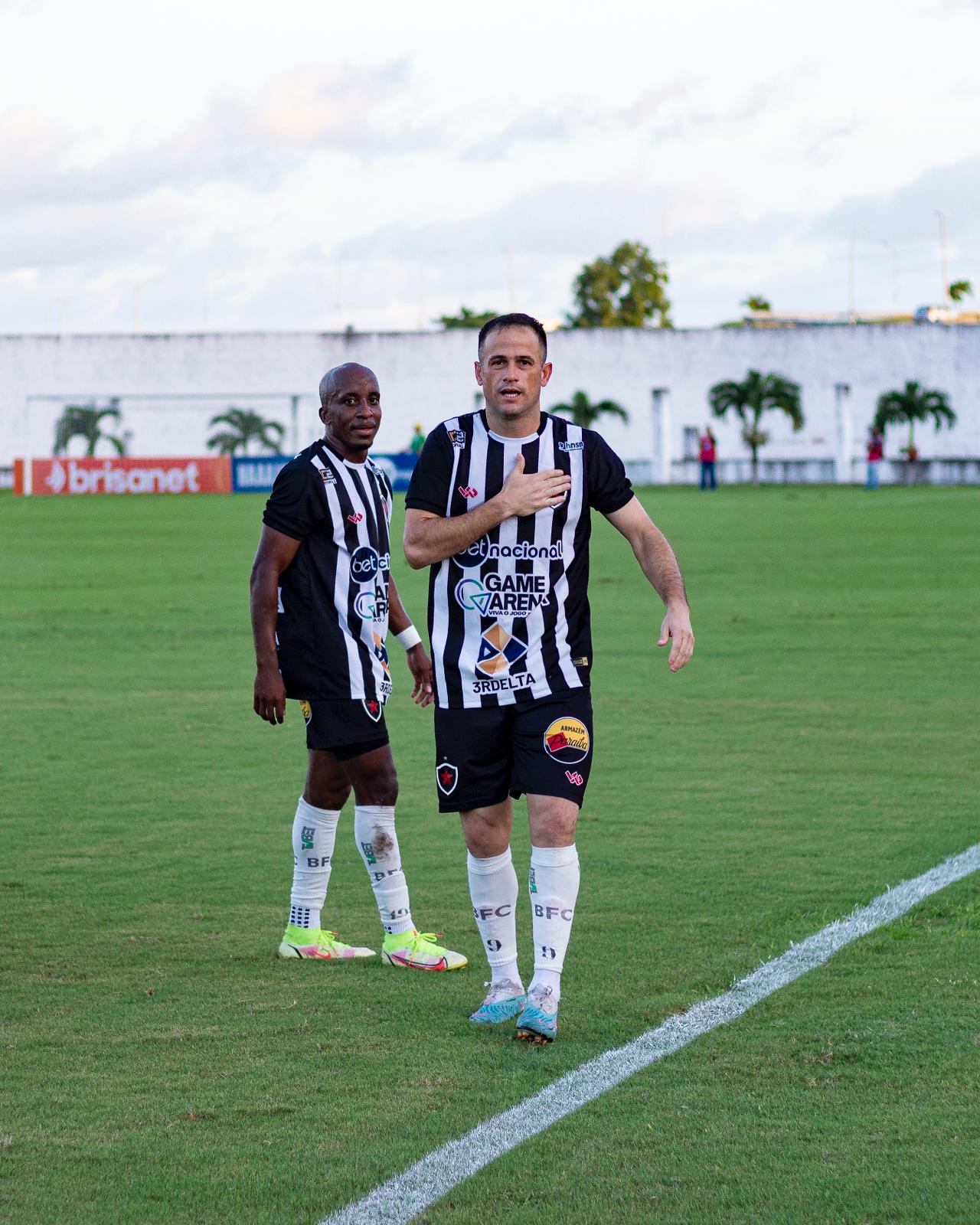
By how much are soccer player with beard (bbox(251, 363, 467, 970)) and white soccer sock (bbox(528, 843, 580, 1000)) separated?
75 centimetres

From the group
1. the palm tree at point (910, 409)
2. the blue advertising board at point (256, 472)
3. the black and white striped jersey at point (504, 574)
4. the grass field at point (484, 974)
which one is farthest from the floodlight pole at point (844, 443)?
the black and white striped jersey at point (504, 574)

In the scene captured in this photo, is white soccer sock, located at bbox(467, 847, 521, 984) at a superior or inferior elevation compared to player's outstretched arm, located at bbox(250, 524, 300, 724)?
inferior

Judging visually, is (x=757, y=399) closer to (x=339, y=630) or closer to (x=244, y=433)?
(x=244, y=433)

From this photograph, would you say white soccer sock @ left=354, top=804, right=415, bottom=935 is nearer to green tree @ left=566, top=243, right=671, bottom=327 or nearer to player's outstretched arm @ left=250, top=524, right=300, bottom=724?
player's outstretched arm @ left=250, top=524, right=300, bottom=724

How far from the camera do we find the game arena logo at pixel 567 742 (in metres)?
4.88

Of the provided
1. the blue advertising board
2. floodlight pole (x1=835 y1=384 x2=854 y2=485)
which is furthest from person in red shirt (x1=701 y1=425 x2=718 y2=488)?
the blue advertising board

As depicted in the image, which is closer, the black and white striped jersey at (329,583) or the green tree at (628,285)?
the black and white striped jersey at (329,583)

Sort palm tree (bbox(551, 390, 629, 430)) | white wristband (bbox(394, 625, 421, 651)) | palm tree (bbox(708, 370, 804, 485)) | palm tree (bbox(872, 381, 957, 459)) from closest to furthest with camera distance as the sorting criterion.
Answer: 1. white wristband (bbox(394, 625, 421, 651))
2. palm tree (bbox(708, 370, 804, 485))
3. palm tree (bbox(551, 390, 629, 430))
4. palm tree (bbox(872, 381, 957, 459))

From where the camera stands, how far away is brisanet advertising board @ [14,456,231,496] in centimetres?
5372

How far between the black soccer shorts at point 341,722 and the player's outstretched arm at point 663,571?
1.03 metres

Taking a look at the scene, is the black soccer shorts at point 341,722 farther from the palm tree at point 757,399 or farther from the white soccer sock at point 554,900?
the palm tree at point 757,399

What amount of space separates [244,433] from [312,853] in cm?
5809

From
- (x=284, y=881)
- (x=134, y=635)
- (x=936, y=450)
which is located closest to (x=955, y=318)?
(x=936, y=450)

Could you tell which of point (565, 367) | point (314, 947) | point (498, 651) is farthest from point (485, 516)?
point (565, 367)
